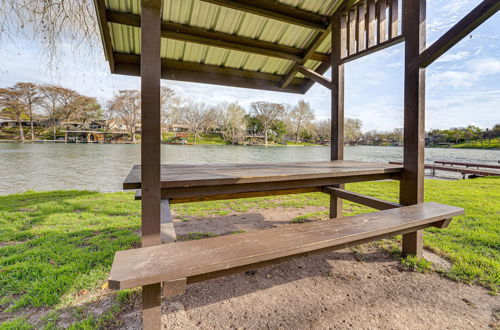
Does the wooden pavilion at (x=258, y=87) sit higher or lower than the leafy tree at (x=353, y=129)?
lower

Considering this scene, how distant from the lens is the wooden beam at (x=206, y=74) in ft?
10.4

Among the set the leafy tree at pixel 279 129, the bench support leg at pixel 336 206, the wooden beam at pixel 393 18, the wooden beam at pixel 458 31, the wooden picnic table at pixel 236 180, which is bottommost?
the bench support leg at pixel 336 206

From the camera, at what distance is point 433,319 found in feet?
5.28

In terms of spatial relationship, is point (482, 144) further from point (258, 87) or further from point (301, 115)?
point (258, 87)

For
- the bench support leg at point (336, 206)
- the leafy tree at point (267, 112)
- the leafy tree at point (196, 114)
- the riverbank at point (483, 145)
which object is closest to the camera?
the bench support leg at point (336, 206)

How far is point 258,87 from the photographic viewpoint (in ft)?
13.0

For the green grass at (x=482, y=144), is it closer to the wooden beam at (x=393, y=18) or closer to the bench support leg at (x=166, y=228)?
the wooden beam at (x=393, y=18)

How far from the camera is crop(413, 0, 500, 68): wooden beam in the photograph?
1776mm

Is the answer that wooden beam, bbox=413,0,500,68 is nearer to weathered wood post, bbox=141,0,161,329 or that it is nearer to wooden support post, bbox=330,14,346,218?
wooden support post, bbox=330,14,346,218

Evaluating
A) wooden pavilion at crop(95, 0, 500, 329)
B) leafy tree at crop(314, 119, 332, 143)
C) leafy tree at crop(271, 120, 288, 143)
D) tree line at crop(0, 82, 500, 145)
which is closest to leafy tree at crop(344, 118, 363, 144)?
tree line at crop(0, 82, 500, 145)

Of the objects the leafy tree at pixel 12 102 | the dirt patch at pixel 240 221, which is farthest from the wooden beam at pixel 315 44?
the leafy tree at pixel 12 102

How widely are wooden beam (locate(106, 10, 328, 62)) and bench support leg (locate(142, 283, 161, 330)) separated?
272 cm

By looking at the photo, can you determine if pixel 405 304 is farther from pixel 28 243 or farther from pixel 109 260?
pixel 28 243

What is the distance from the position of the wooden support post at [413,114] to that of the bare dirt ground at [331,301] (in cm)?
55
